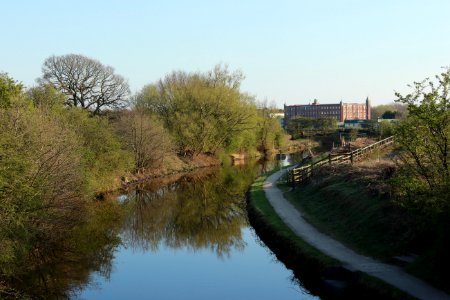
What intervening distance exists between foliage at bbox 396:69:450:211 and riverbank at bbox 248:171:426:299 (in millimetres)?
3429

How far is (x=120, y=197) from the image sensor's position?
3988cm

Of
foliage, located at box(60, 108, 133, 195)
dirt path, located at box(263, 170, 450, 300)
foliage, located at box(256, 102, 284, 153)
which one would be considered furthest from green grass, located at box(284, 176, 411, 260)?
foliage, located at box(256, 102, 284, 153)

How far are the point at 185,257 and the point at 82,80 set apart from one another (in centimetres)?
4720

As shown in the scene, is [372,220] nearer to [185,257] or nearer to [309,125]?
[185,257]

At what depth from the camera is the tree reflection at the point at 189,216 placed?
26.1m

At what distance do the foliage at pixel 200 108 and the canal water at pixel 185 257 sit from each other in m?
24.6

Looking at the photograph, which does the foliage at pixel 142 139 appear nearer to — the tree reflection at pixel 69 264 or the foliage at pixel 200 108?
the foliage at pixel 200 108

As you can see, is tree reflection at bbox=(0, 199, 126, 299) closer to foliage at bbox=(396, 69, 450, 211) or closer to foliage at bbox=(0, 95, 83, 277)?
foliage at bbox=(0, 95, 83, 277)

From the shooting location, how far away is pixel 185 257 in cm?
2336

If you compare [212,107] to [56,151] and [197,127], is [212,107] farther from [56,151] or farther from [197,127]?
[56,151]

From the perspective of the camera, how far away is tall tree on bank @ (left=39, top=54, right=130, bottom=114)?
64.4 m

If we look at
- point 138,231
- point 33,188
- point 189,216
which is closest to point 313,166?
point 189,216

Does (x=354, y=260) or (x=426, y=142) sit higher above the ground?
(x=426, y=142)

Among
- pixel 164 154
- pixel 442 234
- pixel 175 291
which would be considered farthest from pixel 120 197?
pixel 442 234
